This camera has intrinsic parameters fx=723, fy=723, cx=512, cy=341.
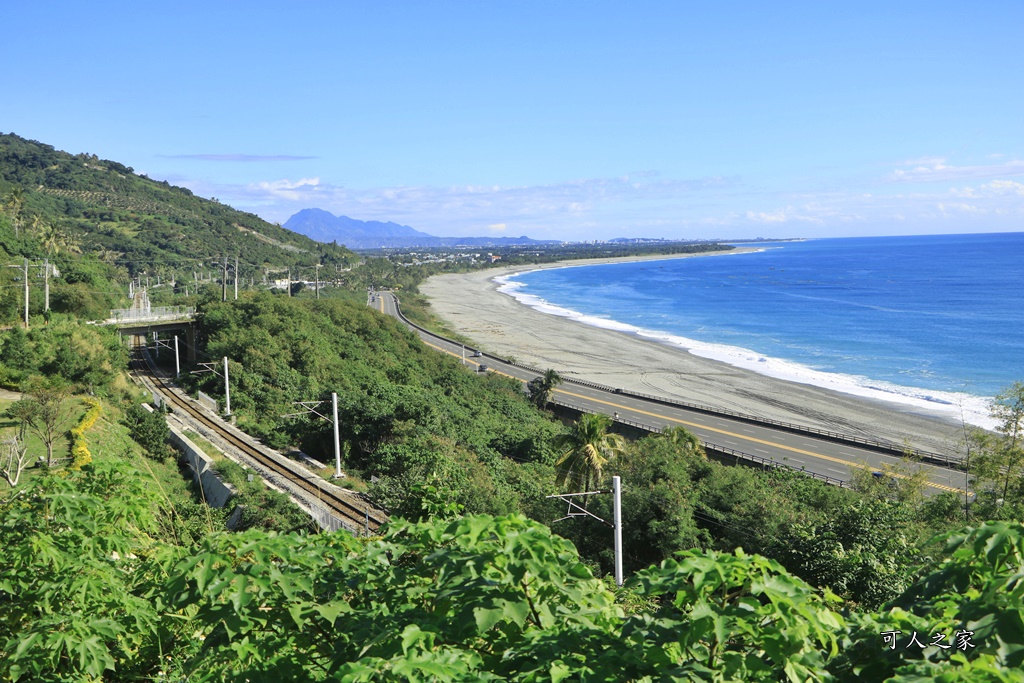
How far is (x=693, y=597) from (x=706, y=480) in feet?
74.4

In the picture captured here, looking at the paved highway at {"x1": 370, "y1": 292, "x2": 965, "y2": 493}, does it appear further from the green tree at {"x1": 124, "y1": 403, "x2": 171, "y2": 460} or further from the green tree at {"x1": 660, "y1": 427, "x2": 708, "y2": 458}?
the green tree at {"x1": 124, "y1": 403, "x2": 171, "y2": 460}

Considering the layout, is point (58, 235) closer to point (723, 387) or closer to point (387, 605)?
point (723, 387)

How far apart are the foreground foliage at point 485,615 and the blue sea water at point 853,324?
54331mm

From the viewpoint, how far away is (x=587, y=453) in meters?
25.0

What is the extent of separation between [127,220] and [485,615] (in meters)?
151

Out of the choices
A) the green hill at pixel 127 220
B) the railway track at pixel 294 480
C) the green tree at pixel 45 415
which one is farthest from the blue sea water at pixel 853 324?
the green hill at pixel 127 220

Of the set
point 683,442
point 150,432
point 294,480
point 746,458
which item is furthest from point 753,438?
point 150,432

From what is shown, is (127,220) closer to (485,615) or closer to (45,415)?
(45,415)

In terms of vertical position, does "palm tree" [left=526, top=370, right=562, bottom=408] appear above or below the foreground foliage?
below

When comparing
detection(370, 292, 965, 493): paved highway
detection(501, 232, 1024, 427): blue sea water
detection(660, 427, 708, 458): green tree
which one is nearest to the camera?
detection(660, 427, 708, 458): green tree

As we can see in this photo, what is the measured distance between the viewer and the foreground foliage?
3.24m

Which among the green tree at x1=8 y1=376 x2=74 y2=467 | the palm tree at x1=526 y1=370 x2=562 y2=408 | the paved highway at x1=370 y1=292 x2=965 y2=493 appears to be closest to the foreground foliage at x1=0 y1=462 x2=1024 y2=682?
the green tree at x1=8 y1=376 x2=74 y2=467

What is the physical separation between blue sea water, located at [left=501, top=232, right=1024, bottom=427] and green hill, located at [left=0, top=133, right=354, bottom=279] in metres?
57.2

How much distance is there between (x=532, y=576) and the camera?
160 inches
